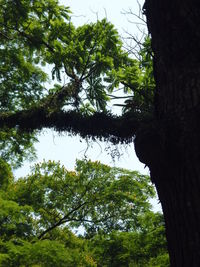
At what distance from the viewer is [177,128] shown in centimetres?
159

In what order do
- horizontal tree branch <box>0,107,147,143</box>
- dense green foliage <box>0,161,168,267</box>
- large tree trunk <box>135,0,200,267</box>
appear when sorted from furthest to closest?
dense green foliage <box>0,161,168,267</box>
horizontal tree branch <box>0,107,147,143</box>
large tree trunk <box>135,0,200,267</box>

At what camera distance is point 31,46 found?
9.04 metres

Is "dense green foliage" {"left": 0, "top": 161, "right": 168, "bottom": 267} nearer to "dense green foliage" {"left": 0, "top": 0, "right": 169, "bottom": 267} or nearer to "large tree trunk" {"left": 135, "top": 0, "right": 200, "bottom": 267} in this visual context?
"dense green foliage" {"left": 0, "top": 0, "right": 169, "bottom": 267}

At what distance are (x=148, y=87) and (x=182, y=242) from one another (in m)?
5.37

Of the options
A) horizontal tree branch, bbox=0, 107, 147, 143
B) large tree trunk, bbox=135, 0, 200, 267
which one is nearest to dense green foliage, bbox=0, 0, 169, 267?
horizontal tree branch, bbox=0, 107, 147, 143

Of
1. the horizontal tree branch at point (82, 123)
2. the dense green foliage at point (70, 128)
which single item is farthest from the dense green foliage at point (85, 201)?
the horizontal tree branch at point (82, 123)

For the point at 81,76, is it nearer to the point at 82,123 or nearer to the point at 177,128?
the point at 82,123

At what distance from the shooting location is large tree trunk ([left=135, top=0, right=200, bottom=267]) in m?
1.48

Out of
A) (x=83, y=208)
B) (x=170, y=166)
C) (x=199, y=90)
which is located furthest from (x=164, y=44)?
(x=83, y=208)

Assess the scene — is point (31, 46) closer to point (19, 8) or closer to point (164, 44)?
point (19, 8)

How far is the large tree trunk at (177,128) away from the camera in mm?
1477

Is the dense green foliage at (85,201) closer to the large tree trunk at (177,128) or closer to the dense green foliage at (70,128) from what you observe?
the dense green foliage at (70,128)

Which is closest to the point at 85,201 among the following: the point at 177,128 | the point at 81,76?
the point at 81,76

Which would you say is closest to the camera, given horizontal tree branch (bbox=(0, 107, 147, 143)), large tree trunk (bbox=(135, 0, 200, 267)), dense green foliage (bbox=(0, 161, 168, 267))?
large tree trunk (bbox=(135, 0, 200, 267))
